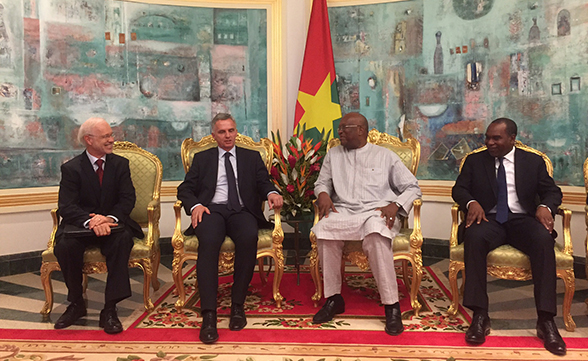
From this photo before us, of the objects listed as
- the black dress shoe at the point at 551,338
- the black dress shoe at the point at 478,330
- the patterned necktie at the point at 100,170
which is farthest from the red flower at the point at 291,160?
the black dress shoe at the point at 551,338

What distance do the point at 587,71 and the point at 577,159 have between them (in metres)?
0.91

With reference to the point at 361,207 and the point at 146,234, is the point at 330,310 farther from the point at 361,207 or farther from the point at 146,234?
the point at 146,234

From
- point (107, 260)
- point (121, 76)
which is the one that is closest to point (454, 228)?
point (107, 260)

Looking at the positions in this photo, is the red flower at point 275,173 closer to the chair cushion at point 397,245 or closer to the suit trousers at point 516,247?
the chair cushion at point 397,245

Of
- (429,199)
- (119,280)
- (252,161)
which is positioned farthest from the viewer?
(429,199)

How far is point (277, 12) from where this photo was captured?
5855 mm

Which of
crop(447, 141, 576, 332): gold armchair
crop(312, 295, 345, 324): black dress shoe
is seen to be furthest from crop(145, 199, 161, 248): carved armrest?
crop(447, 141, 576, 332): gold armchair

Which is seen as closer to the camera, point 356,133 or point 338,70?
point 356,133

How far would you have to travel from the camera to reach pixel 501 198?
362cm

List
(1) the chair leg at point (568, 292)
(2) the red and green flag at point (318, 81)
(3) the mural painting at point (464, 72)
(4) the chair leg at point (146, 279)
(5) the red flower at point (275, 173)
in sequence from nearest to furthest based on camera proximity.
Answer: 1. (1) the chair leg at point (568, 292)
2. (4) the chair leg at point (146, 279)
3. (5) the red flower at point (275, 173)
4. (3) the mural painting at point (464, 72)
5. (2) the red and green flag at point (318, 81)

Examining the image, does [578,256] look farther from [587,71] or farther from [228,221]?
[228,221]

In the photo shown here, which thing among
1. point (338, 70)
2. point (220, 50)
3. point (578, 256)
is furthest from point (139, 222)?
point (578, 256)

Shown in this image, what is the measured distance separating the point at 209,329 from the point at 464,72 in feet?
13.8

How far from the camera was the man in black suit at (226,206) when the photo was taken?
136 inches
